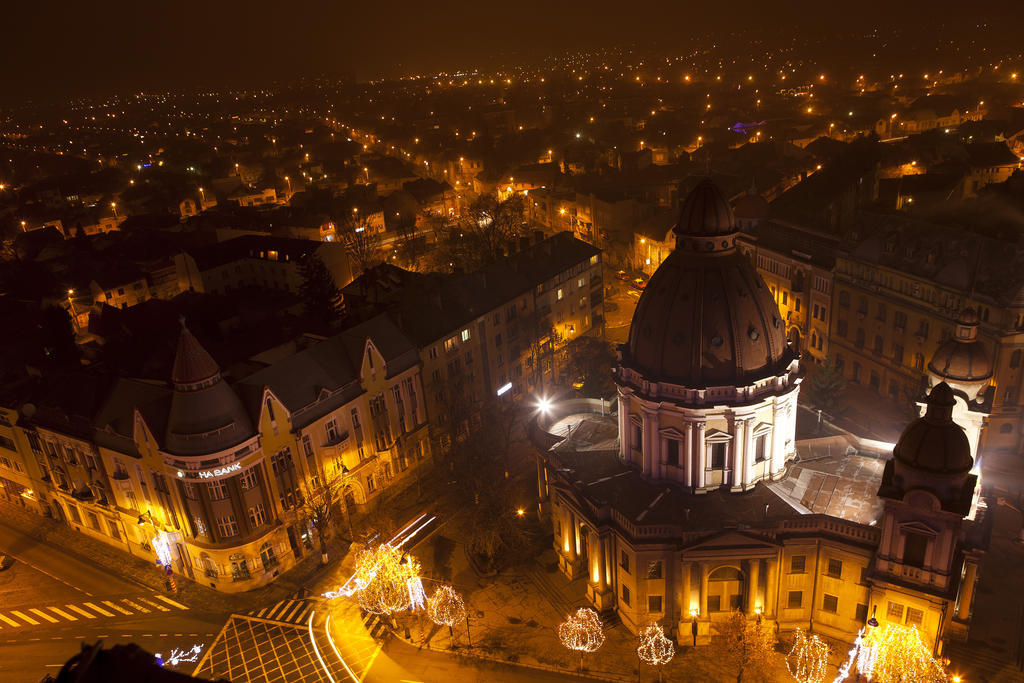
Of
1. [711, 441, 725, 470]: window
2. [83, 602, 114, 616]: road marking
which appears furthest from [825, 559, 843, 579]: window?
[83, 602, 114, 616]: road marking

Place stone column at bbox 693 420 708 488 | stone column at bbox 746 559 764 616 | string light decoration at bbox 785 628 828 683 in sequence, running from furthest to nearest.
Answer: stone column at bbox 693 420 708 488 → stone column at bbox 746 559 764 616 → string light decoration at bbox 785 628 828 683

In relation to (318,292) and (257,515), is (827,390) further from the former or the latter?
(318,292)

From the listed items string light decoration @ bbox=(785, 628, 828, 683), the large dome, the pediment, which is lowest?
string light decoration @ bbox=(785, 628, 828, 683)

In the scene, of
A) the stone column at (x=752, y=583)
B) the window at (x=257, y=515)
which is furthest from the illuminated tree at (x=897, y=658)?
the window at (x=257, y=515)

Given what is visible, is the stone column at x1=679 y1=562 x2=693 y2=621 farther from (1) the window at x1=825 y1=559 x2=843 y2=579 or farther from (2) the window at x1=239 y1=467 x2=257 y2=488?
(2) the window at x1=239 y1=467 x2=257 y2=488

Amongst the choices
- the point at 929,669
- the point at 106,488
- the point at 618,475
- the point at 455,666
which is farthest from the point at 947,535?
the point at 106,488

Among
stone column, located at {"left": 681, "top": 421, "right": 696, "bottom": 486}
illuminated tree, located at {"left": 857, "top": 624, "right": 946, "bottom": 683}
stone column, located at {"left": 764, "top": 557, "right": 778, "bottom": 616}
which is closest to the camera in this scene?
illuminated tree, located at {"left": 857, "top": 624, "right": 946, "bottom": 683}

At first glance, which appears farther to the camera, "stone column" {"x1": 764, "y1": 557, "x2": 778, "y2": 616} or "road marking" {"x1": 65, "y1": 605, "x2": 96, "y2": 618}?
"road marking" {"x1": 65, "y1": 605, "x2": 96, "y2": 618}

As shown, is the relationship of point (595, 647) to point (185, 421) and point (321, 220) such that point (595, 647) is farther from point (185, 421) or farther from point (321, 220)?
point (321, 220)
